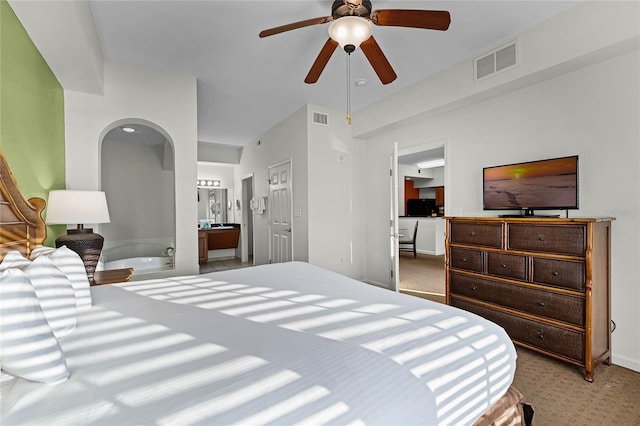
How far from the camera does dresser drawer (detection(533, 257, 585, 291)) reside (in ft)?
6.97

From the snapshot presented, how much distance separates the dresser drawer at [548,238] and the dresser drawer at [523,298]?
13.3 inches

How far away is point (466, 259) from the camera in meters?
2.89

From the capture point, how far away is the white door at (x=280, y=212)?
16.3ft

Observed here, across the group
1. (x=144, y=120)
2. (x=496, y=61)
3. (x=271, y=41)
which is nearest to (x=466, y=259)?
(x=496, y=61)

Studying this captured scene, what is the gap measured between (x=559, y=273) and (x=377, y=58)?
213cm

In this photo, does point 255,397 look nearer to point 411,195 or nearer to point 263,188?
point 263,188

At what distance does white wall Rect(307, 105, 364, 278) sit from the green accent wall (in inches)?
112

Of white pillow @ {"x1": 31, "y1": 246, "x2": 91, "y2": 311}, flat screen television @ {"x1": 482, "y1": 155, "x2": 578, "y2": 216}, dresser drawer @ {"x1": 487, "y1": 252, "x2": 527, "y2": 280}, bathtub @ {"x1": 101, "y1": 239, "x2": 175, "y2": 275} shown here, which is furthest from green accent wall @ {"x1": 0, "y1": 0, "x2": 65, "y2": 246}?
flat screen television @ {"x1": 482, "y1": 155, "x2": 578, "y2": 216}

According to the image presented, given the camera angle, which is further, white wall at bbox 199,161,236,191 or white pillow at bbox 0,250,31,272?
white wall at bbox 199,161,236,191

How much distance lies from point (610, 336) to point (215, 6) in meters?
4.03

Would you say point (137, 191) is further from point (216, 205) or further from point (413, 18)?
point (413, 18)

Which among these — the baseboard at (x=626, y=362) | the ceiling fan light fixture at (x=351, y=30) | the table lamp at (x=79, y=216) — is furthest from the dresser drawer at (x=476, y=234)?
the table lamp at (x=79, y=216)

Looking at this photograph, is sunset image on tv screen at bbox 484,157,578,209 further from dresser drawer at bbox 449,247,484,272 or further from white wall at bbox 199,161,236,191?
white wall at bbox 199,161,236,191

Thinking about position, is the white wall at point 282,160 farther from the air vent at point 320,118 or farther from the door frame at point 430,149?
the door frame at point 430,149
